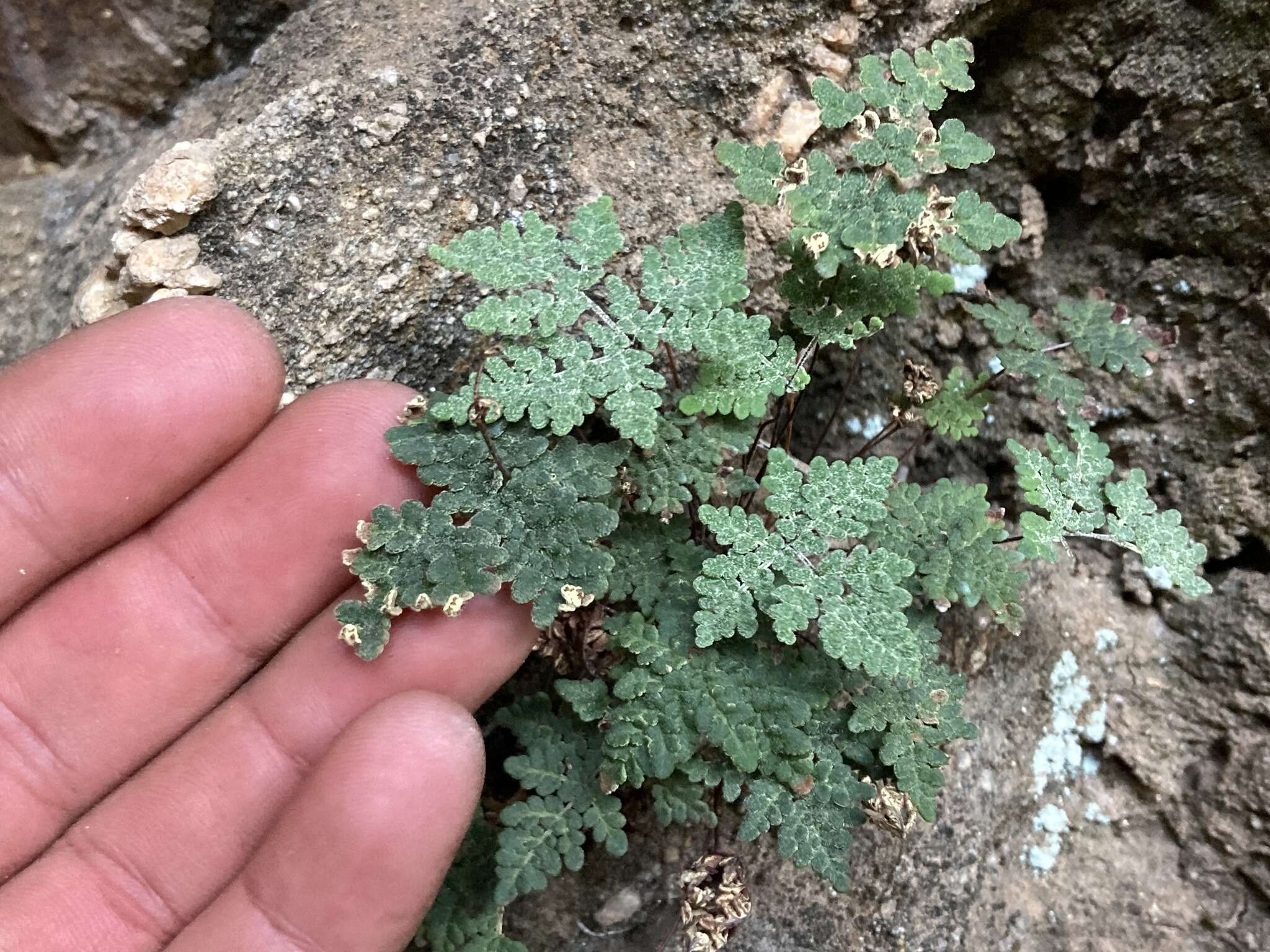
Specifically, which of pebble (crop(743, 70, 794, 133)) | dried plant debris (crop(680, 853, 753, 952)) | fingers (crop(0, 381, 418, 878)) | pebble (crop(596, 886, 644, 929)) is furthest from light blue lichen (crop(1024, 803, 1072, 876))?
pebble (crop(743, 70, 794, 133))

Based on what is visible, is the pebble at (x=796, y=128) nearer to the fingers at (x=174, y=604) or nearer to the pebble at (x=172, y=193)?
the fingers at (x=174, y=604)

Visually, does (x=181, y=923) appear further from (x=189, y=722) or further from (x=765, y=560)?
(x=765, y=560)

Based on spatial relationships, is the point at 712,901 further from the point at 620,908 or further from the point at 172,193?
the point at 172,193

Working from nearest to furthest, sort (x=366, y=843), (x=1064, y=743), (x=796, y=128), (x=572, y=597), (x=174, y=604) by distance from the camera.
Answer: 1. (x=366, y=843)
2. (x=572, y=597)
3. (x=174, y=604)
4. (x=796, y=128)
5. (x=1064, y=743)

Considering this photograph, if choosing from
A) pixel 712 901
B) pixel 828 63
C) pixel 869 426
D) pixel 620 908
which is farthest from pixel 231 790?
pixel 828 63

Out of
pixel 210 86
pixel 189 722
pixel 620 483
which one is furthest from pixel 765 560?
pixel 210 86

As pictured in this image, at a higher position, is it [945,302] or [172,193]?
[172,193]

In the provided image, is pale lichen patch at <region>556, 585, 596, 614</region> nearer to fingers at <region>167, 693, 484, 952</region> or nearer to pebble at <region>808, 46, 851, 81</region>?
fingers at <region>167, 693, 484, 952</region>
